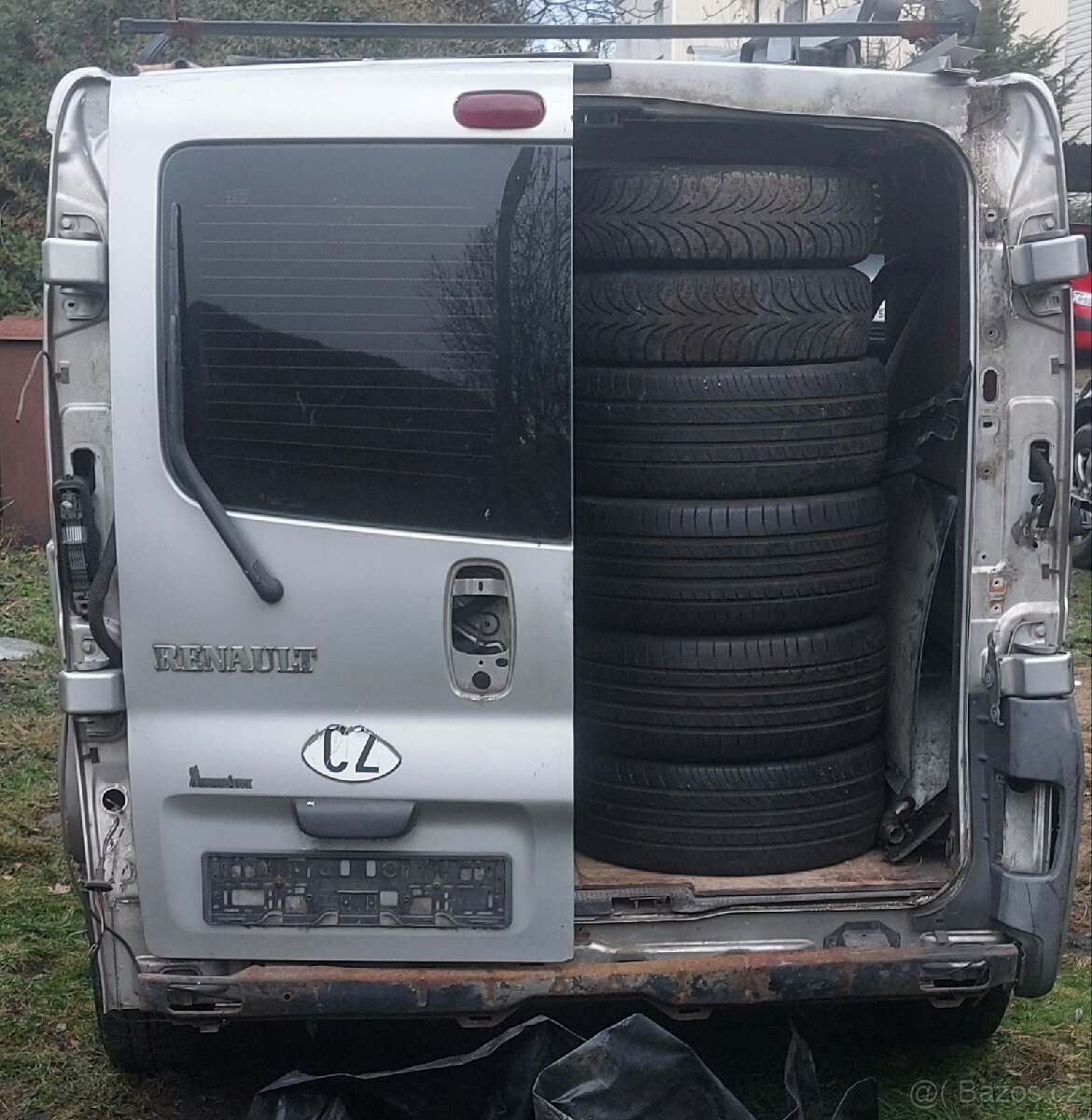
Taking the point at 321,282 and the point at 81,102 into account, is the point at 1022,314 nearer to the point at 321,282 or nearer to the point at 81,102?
the point at 321,282

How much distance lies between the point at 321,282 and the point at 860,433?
125 centimetres

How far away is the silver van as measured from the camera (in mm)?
2844

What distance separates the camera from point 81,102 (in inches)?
114

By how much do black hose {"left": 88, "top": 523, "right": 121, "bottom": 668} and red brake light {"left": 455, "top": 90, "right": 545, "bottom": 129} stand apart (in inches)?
42.4

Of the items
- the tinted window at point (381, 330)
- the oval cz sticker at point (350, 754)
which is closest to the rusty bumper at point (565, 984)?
the oval cz sticker at point (350, 754)

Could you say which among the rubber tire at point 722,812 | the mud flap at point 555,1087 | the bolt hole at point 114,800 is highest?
the bolt hole at point 114,800

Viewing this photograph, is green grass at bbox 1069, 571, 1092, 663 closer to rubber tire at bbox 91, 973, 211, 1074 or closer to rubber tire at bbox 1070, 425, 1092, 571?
rubber tire at bbox 1070, 425, 1092, 571

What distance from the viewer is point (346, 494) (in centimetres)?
288

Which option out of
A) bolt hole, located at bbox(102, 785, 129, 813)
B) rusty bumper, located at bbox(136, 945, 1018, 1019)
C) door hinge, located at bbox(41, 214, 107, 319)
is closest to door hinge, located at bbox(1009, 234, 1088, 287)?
rusty bumper, located at bbox(136, 945, 1018, 1019)

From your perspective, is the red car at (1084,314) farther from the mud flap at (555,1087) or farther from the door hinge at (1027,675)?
the mud flap at (555,1087)

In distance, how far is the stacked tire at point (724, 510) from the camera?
3158 mm

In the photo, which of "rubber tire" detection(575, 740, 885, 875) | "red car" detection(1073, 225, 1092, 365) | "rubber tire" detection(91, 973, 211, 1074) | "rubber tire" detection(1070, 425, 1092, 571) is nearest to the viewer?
"rubber tire" detection(575, 740, 885, 875)

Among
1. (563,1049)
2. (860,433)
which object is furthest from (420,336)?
(563,1049)

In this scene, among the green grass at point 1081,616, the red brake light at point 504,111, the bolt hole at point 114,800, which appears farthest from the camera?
the green grass at point 1081,616
